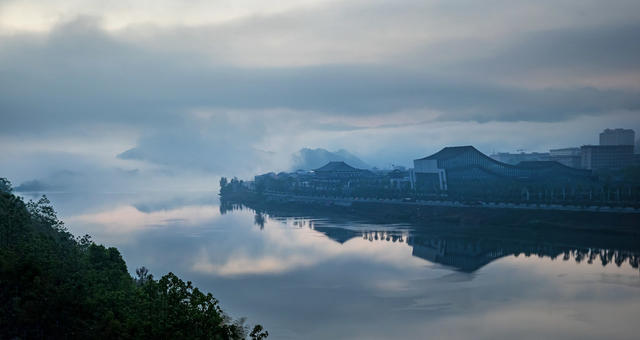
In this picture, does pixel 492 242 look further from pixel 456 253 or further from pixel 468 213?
pixel 468 213

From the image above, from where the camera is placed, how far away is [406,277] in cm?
3775

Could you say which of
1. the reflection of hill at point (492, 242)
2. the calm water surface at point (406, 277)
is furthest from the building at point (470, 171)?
the calm water surface at point (406, 277)

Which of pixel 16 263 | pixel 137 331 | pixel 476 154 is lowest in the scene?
pixel 137 331

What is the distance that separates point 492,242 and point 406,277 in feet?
60.5

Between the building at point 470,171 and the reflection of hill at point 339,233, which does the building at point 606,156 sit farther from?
the reflection of hill at point 339,233

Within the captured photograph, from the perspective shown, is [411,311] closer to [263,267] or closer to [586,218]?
[263,267]

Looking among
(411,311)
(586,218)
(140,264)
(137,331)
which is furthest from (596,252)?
(137,331)

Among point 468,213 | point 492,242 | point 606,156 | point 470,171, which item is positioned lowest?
point 492,242

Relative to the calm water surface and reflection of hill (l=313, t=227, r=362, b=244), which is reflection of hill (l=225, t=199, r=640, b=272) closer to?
reflection of hill (l=313, t=227, r=362, b=244)

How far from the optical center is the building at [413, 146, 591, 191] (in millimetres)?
99500

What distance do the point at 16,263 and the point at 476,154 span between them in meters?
97.1

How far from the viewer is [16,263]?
16.3 m

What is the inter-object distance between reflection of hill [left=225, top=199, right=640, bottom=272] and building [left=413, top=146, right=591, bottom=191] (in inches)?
1344

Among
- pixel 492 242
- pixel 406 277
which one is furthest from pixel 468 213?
pixel 406 277
